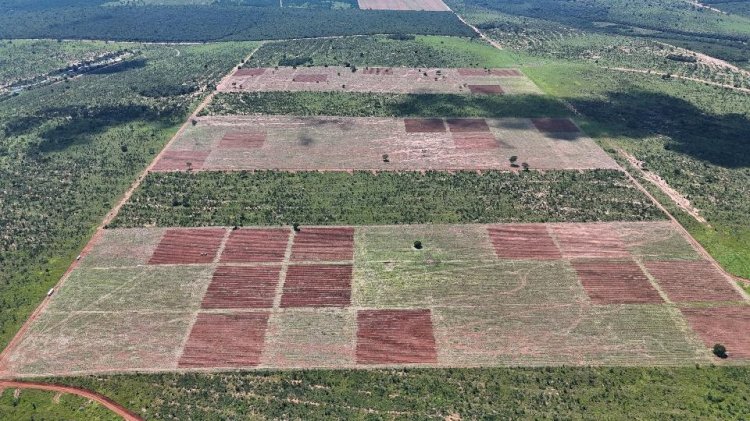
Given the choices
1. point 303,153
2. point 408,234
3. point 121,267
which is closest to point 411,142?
point 303,153

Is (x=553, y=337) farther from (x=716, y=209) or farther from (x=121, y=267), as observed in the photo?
(x=121, y=267)

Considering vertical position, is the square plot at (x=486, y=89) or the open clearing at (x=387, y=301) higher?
the square plot at (x=486, y=89)

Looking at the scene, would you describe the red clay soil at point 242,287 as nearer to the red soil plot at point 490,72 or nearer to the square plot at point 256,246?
the square plot at point 256,246

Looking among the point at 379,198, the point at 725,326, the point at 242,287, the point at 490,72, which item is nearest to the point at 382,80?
the point at 490,72

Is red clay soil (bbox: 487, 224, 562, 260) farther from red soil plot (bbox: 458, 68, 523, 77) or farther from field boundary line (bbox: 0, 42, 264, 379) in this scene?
red soil plot (bbox: 458, 68, 523, 77)

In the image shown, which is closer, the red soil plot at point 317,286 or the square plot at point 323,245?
the red soil plot at point 317,286

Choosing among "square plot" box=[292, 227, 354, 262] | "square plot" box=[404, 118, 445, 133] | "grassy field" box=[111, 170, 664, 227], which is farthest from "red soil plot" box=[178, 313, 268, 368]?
"square plot" box=[404, 118, 445, 133]

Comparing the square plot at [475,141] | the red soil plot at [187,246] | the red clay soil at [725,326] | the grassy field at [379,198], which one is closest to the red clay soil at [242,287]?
the red soil plot at [187,246]
